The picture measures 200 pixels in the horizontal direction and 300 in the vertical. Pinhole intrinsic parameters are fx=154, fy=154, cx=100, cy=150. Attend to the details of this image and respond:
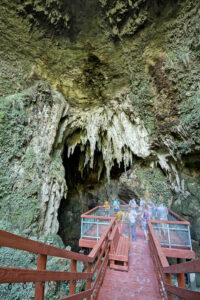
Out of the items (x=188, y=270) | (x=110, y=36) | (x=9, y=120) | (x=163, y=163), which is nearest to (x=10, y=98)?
(x=9, y=120)

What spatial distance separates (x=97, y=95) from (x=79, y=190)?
7.63 meters

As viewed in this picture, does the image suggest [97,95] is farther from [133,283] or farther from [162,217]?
[133,283]

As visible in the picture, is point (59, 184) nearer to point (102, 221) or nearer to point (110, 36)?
point (102, 221)

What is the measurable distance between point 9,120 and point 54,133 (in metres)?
1.81

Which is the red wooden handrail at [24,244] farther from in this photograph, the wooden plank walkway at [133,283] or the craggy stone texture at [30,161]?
the craggy stone texture at [30,161]

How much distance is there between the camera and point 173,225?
4.37 meters

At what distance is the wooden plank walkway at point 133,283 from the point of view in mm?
2529

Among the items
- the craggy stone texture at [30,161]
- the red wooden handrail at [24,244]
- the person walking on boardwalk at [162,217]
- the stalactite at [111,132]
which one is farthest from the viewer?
the stalactite at [111,132]

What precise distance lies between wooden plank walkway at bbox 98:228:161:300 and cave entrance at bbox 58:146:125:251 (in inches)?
302

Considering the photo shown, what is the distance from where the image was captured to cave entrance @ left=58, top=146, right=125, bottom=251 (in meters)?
10.8

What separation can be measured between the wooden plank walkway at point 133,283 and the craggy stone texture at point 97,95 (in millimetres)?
3279

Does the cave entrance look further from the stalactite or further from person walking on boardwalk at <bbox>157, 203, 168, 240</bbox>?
person walking on boardwalk at <bbox>157, 203, 168, 240</bbox>

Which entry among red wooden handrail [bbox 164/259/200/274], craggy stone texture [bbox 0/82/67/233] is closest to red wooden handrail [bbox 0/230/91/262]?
red wooden handrail [bbox 164/259/200/274]

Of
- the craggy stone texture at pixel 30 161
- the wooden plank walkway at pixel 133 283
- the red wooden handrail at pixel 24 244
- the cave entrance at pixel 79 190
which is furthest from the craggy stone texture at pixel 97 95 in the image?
the red wooden handrail at pixel 24 244
